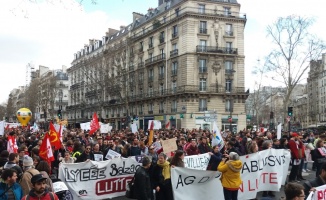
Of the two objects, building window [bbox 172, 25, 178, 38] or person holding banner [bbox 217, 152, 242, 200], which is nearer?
person holding banner [bbox 217, 152, 242, 200]

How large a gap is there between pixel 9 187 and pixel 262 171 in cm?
664

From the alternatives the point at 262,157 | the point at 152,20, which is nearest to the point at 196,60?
the point at 152,20

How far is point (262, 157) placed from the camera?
31.3 ft

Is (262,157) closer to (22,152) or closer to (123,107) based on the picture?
(22,152)

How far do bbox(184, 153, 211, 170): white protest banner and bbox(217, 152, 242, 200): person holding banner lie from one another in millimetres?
2304

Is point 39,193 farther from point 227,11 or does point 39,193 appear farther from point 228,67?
point 227,11

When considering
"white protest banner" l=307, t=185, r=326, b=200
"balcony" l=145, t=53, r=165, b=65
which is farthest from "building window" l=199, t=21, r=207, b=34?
"white protest banner" l=307, t=185, r=326, b=200

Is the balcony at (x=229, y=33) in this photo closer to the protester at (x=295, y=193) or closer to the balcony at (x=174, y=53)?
the balcony at (x=174, y=53)

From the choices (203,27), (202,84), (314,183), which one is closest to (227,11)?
(203,27)

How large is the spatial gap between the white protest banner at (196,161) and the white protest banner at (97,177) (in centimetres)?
155

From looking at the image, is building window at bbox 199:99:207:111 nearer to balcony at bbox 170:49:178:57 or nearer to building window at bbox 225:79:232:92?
building window at bbox 225:79:232:92

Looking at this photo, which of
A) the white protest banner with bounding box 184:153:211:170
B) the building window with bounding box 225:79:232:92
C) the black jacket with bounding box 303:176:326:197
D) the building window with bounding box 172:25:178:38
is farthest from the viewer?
the building window with bounding box 172:25:178:38

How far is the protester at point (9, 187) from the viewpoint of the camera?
17.1 ft

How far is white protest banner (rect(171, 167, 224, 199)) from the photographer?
7.87 meters
